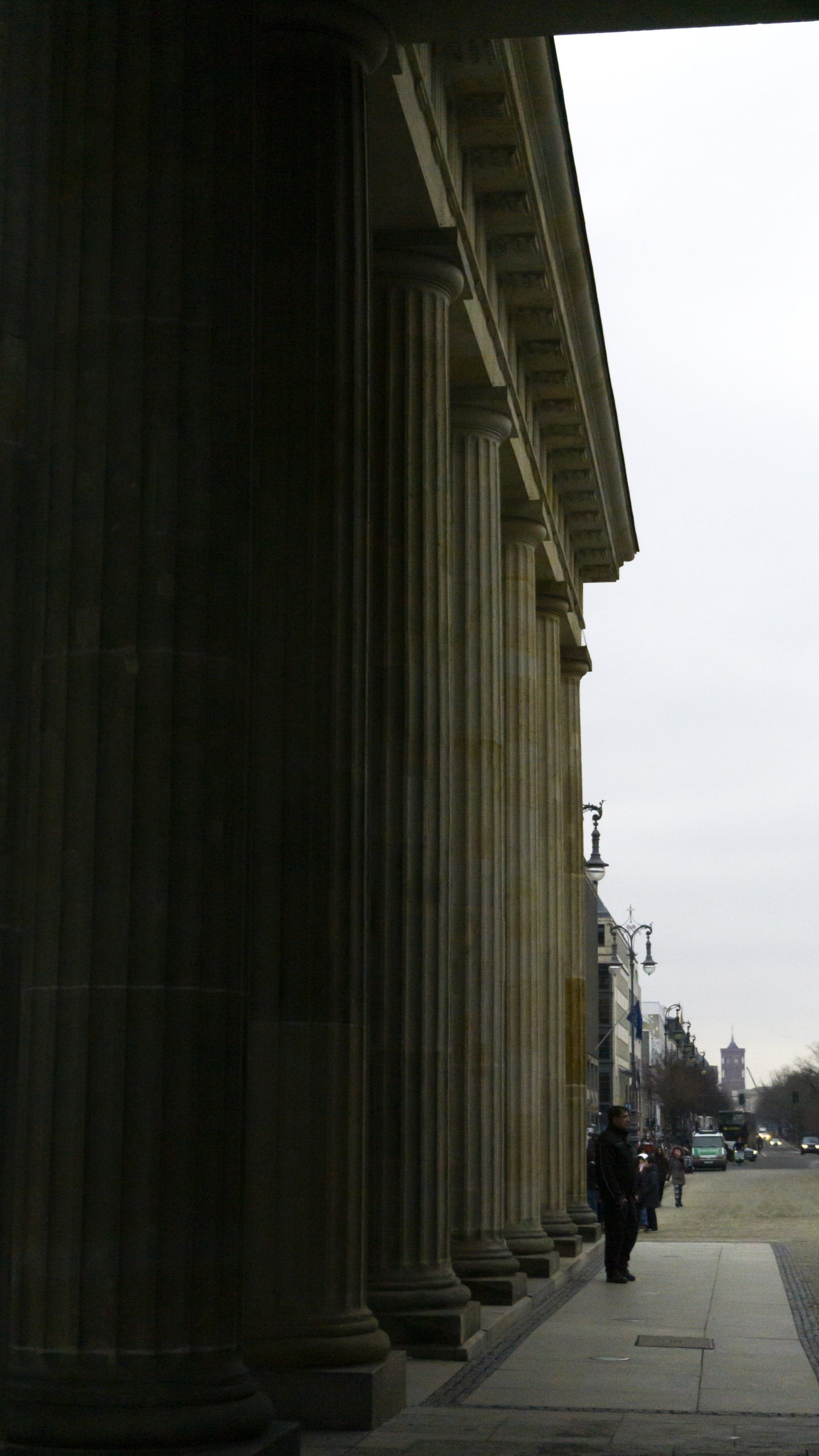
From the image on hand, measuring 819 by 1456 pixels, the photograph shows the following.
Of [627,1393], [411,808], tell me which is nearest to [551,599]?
[411,808]

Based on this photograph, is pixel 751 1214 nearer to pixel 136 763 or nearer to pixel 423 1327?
pixel 423 1327

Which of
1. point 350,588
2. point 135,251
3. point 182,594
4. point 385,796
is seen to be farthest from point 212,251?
point 385,796

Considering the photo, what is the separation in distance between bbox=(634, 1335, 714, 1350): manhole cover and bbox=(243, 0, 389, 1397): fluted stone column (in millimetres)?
7546

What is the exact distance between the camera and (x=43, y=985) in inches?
466

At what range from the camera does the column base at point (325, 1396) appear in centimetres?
1554

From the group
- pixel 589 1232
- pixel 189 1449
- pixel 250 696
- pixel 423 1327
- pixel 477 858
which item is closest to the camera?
pixel 189 1449

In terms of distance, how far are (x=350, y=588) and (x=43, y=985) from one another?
5.88 m

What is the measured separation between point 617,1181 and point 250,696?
817 inches

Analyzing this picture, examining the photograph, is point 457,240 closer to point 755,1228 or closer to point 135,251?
point 135,251

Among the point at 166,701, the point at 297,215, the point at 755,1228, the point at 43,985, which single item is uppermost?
the point at 297,215

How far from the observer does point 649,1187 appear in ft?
163

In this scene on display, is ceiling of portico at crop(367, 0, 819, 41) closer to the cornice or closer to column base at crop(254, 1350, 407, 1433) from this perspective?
the cornice

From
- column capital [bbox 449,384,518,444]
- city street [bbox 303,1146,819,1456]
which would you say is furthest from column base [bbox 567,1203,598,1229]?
column capital [bbox 449,384,518,444]

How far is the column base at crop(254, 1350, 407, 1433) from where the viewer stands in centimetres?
1554
